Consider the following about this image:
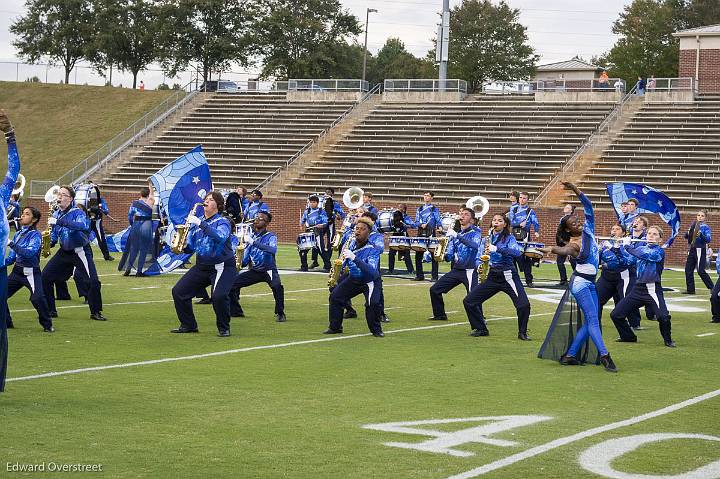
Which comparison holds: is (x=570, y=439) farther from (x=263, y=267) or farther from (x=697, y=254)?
(x=697, y=254)

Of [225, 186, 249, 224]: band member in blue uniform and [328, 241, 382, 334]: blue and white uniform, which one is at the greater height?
[225, 186, 249, 224]: band member in blue uniform

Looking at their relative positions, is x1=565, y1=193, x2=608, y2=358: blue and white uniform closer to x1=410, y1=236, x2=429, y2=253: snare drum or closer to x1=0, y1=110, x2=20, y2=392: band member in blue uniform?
x1=0, y1=110, x2=20, y2=392: band member in blue uniform

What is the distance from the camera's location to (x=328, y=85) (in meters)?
44.6

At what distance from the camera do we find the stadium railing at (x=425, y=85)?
1684 inches

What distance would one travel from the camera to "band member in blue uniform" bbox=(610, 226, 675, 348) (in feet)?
44.1

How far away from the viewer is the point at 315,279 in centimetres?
2197

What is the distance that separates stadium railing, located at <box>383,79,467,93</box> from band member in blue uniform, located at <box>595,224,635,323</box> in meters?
28.9

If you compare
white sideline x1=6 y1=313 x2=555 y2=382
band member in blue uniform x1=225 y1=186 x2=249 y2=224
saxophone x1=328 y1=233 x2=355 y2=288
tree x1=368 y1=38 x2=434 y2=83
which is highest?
tree x1=368 y1=38 x2=434 y2=83

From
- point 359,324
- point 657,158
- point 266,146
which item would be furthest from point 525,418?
point 266,146

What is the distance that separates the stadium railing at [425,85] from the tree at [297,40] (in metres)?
16.0

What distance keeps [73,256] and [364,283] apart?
12.6 feet

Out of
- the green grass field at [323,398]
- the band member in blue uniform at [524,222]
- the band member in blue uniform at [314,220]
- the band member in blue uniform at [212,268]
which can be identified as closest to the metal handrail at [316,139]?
the band member in blue uniform at [314,220]

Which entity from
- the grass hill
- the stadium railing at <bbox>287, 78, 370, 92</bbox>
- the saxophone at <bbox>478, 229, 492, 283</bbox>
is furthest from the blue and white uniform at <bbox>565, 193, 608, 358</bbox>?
the stadium railing at <bbox>287, 78, 370, 92</bbox>

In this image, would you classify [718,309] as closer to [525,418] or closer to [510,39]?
[525,418]
